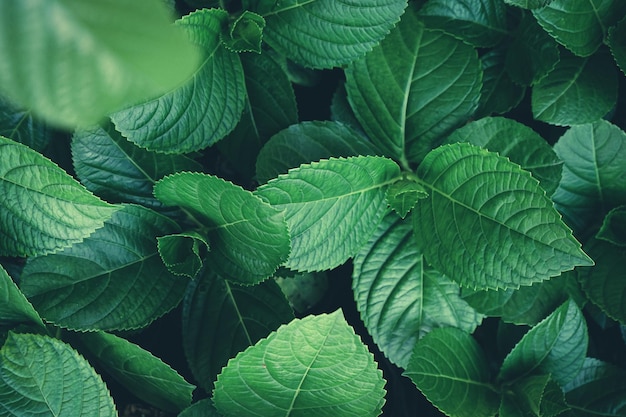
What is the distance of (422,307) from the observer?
36.5 inches

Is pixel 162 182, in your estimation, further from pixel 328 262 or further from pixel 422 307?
pixel 422 307

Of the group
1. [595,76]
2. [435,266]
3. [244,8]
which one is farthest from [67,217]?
[595,76]

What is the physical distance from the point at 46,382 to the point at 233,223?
0.92 ft

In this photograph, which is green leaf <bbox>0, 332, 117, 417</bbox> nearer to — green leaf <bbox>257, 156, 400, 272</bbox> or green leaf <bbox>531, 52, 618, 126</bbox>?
green leaf <bbox>257, 156, 400, 272</bbox>

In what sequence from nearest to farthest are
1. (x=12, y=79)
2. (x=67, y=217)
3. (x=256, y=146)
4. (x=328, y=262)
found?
(x=12, y=79) < (x=67, y=217) < (x=328, y=262) < (x=256, y=146)

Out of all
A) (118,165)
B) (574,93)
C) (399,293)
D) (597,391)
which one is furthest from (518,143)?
(118,165)

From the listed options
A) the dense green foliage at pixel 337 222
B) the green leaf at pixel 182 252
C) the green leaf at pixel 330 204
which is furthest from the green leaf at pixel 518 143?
the green leaf at pixel 182 252

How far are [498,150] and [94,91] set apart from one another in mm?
793

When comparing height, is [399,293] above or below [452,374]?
above

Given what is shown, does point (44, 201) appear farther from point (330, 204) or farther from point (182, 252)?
point (330, 204)

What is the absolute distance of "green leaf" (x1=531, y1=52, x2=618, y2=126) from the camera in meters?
0.93

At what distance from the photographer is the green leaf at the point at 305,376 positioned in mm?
707

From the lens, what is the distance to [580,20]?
900 millimetres

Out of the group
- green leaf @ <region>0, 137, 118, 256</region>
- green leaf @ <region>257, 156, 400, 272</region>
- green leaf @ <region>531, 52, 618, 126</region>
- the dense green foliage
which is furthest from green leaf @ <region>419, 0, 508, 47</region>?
green leaf @ <region>0, 137, 118, 256</region>
